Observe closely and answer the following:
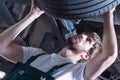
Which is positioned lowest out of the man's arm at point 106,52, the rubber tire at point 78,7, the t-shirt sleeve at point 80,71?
the t-shirt sleeve at point 80,71

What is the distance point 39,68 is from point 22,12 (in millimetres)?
755

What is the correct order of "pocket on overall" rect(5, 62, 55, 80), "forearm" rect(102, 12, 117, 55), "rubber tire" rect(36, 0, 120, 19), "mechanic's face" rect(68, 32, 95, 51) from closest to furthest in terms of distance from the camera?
"rubber tire" rect(36, 0, 120, 19) → "forearm" rect(102, 12, 117, 55) → "pocket on overall" rect(5, 62, 55, 80) → "mechanic's face" rect(68, 32, 95, 51)

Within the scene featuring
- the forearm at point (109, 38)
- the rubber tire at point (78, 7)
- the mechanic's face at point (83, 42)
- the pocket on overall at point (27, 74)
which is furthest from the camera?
the mechanic's face at point (83, 42)

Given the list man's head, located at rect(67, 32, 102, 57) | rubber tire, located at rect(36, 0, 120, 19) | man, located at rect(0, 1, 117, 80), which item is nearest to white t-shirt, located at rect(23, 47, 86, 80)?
man, located at rect(0, 1, 117, 80)

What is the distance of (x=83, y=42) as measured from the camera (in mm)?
1914

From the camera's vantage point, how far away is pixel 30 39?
257 cm

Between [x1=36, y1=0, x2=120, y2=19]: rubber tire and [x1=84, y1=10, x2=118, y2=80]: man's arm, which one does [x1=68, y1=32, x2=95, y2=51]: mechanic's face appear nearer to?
[x1=84, y1=10, x2=118, y2=80]: man's arm

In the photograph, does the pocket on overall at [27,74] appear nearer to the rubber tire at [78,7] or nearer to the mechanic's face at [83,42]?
the mechanic's face at [83,42]

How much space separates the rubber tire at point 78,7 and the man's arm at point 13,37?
1.12ft

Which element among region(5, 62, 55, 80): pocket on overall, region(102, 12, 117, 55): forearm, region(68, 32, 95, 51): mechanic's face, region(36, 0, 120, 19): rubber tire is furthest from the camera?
region(68, 32, 95, 51): mechanic's face

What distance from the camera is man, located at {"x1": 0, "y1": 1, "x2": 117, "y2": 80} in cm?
159

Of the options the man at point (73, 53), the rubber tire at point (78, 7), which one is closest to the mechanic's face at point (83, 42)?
the man at point (73, 53)

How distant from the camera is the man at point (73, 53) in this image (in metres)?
1.59

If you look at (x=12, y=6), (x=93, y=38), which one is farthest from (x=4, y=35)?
(x=12, y=6)
